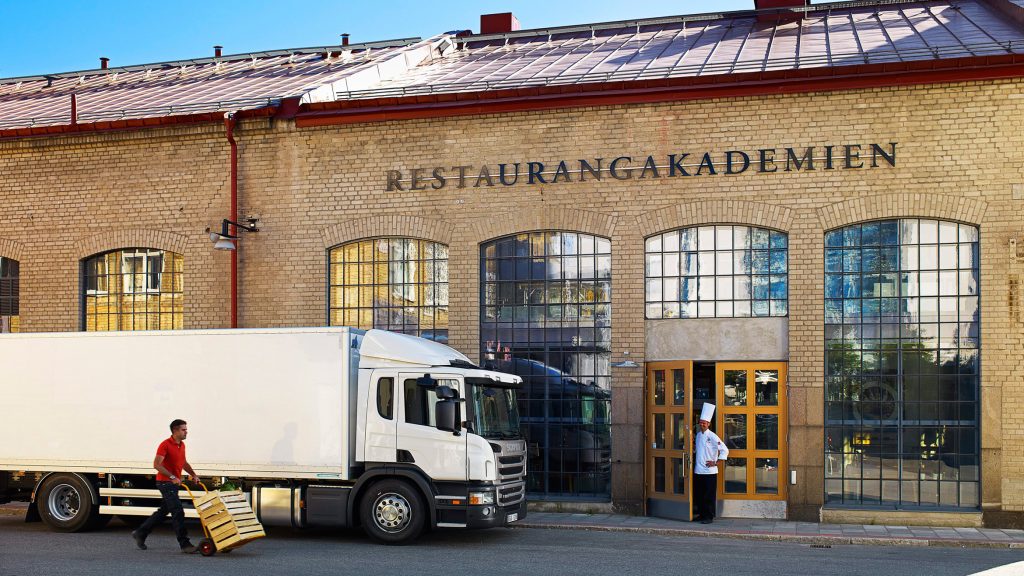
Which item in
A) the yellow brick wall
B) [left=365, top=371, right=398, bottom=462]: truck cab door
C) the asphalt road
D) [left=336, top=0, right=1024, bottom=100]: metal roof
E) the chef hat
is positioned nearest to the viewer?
the asphalt road

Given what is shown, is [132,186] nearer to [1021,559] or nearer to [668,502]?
[668,502]

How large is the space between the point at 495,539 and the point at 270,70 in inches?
566

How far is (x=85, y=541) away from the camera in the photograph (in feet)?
45.6

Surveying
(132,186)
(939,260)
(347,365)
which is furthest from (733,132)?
(132,186)

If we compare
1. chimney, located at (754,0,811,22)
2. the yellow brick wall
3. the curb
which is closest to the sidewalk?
the curb

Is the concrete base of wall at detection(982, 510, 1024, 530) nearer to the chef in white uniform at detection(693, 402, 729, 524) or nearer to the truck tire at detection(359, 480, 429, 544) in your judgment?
the chef in white uniform at detection(693, 402, 729, 524)

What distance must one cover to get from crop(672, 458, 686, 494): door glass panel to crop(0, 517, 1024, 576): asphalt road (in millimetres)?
1559

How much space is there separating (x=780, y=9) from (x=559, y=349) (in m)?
9.59

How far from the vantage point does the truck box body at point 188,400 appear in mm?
13984

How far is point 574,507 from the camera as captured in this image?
17312 mm

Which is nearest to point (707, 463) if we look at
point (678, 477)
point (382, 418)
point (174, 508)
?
point (678, 477)

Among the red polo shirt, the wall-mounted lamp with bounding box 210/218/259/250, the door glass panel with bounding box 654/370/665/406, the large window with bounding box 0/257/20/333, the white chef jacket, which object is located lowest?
the white chef jacket

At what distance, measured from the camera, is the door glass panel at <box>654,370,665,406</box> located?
17.1m

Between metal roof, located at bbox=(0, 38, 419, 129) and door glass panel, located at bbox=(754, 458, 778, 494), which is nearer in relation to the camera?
door glass panel, located at bbox=(754, 458, 778, 494)
